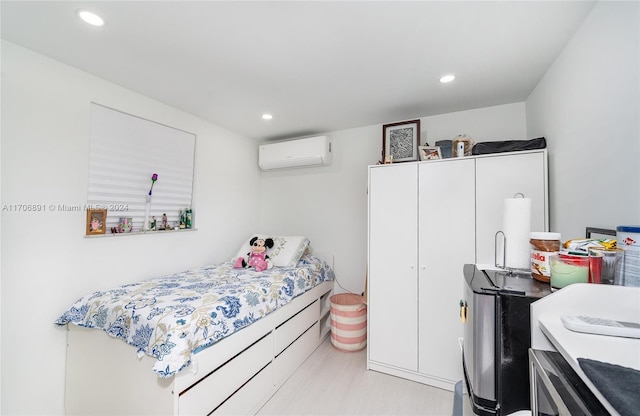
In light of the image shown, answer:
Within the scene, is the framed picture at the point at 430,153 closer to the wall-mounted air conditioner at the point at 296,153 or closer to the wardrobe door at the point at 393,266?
the wardrobe door at the point at 393,266

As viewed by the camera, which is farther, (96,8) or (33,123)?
(33,123)

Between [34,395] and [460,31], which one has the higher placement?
[460,31]

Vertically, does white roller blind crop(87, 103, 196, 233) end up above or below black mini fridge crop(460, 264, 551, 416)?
above

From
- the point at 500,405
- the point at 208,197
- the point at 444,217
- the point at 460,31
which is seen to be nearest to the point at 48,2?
the point at 208,197

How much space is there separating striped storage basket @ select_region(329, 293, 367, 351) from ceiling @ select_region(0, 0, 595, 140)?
79.7 inches

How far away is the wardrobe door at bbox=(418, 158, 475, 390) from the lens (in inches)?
80.7

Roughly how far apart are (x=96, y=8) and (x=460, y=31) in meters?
1.93

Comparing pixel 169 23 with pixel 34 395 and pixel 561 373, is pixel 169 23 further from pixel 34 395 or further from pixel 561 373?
pixel 34 395

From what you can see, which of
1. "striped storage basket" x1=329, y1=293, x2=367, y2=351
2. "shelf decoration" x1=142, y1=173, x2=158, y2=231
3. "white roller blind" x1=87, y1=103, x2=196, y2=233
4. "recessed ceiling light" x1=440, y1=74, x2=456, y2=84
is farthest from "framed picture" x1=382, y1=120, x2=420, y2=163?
"shelf decoration" x1=142, y1=173, x2=158, y2=231

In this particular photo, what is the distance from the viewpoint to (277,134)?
3295 mm

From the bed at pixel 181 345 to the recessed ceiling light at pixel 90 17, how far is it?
1602 millimetres

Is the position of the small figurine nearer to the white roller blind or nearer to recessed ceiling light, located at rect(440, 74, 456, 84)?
the white roller blind

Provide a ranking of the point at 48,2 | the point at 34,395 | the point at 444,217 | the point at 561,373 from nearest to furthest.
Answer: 1. the point at 561,373
2. the point at 48,2
3. the point at 34,395
4. the point at 444,217

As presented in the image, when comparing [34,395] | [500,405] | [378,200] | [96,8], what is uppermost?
[96,8]
